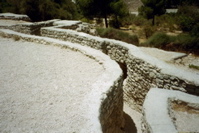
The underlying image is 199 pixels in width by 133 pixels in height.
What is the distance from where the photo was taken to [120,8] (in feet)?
55.5

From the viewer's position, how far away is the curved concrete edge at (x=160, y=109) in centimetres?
316

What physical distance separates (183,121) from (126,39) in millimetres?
8541

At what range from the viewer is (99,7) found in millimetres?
17234

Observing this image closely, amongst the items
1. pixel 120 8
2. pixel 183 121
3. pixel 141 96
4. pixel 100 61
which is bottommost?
pixel 141 96

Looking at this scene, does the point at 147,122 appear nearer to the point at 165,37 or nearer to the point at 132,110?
the point at 132,110

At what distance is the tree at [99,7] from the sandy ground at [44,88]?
10634 millimetres

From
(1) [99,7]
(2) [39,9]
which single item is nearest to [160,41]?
(1) [99,7]

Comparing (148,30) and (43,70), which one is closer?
(43,70)

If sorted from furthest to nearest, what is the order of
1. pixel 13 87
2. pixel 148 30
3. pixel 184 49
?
pixel 148 30, pixel 184 49, pixel 13 87

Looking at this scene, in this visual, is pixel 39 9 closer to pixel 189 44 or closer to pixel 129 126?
pixel 189 44

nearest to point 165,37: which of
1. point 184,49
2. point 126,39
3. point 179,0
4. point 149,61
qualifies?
point 184,49

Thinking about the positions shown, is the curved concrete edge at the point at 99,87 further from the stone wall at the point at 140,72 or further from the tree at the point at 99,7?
the tree at the point at 99,7

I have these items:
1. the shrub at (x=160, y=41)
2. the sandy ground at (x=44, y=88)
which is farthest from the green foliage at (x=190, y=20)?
the sandy ground at (x=44, y=88)

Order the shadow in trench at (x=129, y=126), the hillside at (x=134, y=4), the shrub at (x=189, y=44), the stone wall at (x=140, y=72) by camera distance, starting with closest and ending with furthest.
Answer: the stone wall at (x=140, y=72) → the shadow in trench at (x=129, y=126) → the shrub at (x=189, y=44) → the hillside at (x=134, y=4)
